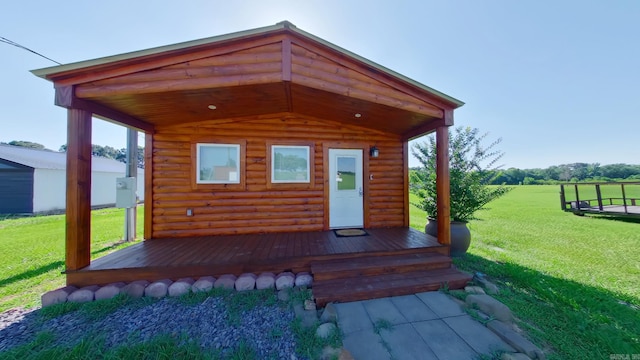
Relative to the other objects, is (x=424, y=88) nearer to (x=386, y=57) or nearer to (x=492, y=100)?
(x=386, y=57)

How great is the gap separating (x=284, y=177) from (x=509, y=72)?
34.0 feet

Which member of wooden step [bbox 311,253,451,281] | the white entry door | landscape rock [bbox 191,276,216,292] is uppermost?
the white entry door

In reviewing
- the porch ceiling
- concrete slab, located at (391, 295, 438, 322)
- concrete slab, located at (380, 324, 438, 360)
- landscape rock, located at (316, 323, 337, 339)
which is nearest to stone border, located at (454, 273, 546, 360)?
concrete slab, located at (391, 295, 438, 322)

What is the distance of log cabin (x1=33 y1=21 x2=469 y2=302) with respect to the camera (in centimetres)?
280

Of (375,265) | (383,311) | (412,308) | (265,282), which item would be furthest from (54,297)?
(412,308)

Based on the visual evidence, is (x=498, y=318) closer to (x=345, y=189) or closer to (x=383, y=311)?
(x=383, y=311)

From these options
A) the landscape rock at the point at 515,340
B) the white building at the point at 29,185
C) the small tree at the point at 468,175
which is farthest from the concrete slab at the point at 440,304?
the white building at the point at 29,185

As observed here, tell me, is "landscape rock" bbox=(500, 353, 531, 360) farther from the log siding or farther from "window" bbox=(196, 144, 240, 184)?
"window" bbox=(196, 144, 240, 184)

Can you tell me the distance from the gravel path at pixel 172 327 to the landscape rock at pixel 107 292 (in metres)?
0.25

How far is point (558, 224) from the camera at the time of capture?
7.38 metres

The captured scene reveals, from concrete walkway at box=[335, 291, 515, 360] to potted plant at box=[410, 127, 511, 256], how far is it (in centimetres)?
225

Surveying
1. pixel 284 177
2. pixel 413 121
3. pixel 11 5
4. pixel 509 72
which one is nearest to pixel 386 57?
pixel 413 121

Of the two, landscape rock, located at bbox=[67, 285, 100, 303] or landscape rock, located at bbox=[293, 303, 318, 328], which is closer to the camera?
landscape rock, located at bbox=[293, 303, 318, 328]

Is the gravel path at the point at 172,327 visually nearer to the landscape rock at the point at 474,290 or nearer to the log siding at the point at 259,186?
the log siding at the point at 259,186
